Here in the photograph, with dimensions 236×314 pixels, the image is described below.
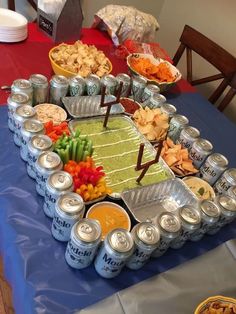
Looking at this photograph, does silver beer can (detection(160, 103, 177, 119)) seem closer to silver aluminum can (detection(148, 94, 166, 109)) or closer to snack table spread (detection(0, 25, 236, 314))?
silver aluminum can (detection(148, 94, 166, 109))

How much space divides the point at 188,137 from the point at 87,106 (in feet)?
1.11

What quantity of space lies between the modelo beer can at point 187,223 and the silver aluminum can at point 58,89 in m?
0.52

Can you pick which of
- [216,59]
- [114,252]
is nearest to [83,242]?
[114,252]

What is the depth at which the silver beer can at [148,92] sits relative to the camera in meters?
1.11

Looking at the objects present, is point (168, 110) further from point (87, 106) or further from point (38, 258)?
point (38, 258)

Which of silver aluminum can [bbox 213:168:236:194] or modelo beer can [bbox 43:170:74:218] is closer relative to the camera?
modelo beer can [bbox 43:170:74:218]

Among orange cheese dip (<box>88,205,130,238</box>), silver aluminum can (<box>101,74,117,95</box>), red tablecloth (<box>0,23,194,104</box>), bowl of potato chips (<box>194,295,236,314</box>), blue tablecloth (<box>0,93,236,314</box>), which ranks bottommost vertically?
red tablecloth (<box>0,23,194,104</box>)

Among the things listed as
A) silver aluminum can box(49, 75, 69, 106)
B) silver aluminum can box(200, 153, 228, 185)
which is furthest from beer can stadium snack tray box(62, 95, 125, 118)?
silver aluminum can box(200, 153, 228, 185)

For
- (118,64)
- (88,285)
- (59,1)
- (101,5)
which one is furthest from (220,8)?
(88,285)

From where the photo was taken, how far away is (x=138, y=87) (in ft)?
3.69

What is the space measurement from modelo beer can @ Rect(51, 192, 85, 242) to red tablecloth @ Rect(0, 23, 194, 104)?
1.69ft

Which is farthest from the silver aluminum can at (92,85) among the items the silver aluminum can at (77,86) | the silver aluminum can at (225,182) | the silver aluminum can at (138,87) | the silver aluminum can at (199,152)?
the silver aluminum can at (225,182)

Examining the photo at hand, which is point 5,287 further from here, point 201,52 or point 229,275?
point 201,52

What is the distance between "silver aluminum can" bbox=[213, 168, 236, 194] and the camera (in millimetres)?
841
